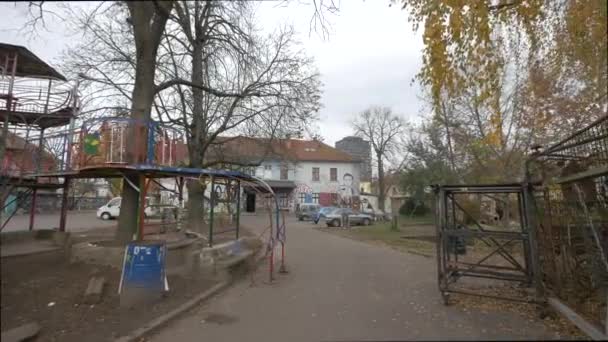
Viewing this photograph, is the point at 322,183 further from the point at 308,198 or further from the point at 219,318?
the point at 219,318

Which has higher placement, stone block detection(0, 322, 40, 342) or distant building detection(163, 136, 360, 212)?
distant building detection(163, 136, 360, 212)

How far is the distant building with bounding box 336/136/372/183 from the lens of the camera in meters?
50.4

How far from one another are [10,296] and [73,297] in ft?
2.94

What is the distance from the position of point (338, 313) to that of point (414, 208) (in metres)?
29.6

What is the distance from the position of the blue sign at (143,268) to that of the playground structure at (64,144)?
1.16 m

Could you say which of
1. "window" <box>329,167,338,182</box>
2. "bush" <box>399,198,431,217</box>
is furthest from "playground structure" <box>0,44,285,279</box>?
"window" <box>329,167,338,182</box>

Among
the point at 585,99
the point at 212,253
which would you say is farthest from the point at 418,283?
the point at 585,99

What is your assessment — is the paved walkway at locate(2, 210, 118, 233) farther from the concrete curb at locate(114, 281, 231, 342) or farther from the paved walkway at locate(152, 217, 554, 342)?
the paved walkway at locate(152, 217, 554, 342)

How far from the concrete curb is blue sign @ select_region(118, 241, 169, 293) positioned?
26.9 inches

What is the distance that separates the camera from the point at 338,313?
6109 mm

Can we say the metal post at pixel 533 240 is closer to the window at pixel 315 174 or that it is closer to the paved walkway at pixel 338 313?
the paved walkway at pixel 338 313

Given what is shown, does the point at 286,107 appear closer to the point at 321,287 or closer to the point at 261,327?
the point at 321,287

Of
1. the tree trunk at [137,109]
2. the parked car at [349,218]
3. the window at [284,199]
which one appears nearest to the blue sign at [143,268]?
the tree trunk at [137,109]

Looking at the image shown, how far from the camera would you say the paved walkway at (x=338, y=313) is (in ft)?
16.6
